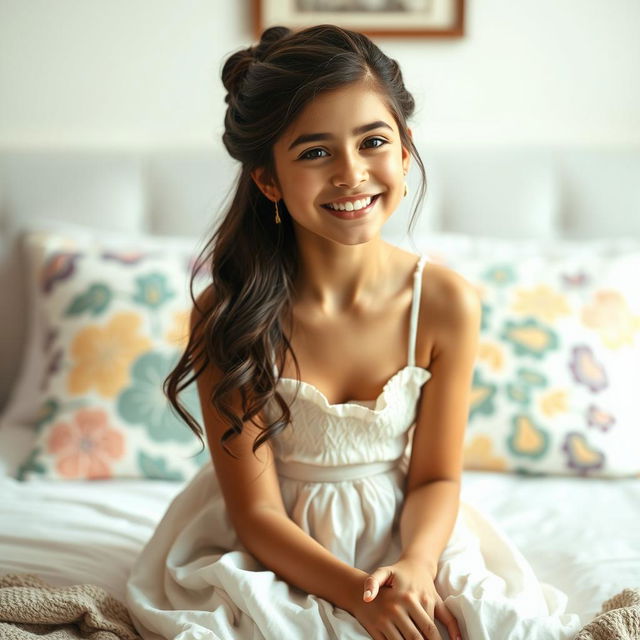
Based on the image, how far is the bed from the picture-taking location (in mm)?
1477

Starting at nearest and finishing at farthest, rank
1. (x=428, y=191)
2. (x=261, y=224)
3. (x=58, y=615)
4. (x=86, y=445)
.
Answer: (x=58, y=615) < (x=261, y=224) < (x=86, y=445) < (x=428, y=191)

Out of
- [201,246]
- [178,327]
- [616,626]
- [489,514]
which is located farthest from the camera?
[201,246]

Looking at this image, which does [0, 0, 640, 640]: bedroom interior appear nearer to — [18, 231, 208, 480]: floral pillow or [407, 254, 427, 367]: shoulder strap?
[18, 231, 208, 480]: floral pillow

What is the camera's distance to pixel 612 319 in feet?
5.88

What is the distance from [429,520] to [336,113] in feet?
1.95

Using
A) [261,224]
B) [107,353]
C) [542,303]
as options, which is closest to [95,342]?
[107,353]

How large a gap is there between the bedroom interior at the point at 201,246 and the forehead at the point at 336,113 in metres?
0.48

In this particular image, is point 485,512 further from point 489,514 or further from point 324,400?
point 324,400

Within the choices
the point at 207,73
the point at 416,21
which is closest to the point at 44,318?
the point at 207,73

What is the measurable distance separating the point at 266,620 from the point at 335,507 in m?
0.24

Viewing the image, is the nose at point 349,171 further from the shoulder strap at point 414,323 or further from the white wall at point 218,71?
the white wall at point 218,71

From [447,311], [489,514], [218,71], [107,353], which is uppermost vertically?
[218,71]

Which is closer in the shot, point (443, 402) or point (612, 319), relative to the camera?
point (443, 402)

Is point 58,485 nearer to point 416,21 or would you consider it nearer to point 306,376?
point 306,376
